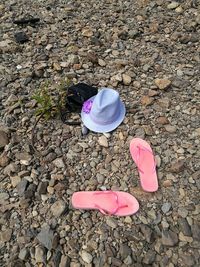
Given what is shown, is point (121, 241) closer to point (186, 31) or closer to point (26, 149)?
point (26, 149)

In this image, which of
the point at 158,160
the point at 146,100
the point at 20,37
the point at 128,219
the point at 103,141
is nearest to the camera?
the point at 128,219

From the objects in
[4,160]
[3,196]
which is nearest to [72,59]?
[4,160]

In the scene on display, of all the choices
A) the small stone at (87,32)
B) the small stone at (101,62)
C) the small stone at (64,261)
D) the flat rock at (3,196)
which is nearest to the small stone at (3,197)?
the flat rock at (3,196)

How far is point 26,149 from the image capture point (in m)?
2.86

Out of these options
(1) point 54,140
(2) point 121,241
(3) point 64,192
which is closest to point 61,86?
(1) point 54,140

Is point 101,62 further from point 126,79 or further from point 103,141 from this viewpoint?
point 103,141

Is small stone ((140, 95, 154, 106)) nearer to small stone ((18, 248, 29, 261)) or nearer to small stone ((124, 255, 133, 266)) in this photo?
small stone ((124, 255, 133, 266))

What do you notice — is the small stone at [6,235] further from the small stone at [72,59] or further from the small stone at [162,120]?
the small stone at [72,59]

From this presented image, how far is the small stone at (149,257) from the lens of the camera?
2.29 meters

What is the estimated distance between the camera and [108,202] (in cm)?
259

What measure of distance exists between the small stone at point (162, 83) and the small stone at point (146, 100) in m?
0.17

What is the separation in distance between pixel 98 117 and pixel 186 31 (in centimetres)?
162

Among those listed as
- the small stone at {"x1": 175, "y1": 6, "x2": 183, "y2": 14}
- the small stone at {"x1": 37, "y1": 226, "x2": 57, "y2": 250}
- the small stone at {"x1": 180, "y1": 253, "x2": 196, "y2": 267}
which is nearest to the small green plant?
the small stone at {"x1": 37, "y1": 226, "x2": 57, "y2": 250}

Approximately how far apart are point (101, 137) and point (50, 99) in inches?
21.9
